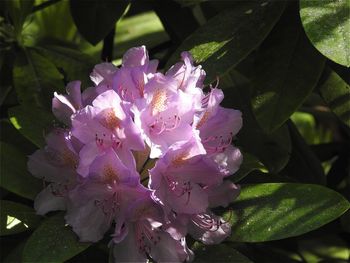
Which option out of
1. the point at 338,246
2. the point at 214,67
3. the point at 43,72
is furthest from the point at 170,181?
the point at 338,246

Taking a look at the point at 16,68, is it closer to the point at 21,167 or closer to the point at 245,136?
the point at 21,167

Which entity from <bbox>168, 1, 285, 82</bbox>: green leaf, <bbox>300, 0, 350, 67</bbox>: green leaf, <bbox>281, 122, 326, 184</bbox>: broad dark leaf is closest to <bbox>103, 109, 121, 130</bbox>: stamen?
<bbox>168, 1, 285, 82</bbox>: green leaf

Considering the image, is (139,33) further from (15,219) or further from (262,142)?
(15,219)

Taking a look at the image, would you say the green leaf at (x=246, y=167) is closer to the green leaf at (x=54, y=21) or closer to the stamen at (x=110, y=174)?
the stamen at (x=110, y=174)

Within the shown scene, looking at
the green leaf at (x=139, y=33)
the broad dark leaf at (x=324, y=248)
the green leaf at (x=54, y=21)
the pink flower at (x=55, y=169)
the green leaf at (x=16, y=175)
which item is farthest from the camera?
the green leaf at (x=54, y=21)

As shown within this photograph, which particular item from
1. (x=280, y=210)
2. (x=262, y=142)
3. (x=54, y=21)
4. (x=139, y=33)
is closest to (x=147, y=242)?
(x=280, y=210)

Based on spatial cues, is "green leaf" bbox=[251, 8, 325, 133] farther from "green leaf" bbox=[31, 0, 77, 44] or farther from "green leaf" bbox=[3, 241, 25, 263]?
"green leaf" bbox=[31, 0, 77, 44]

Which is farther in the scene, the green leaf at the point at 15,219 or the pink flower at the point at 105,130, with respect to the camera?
the green leaf at the point at 15,219

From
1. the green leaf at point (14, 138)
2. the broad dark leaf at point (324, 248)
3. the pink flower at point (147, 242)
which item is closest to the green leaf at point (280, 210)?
the pink flower at point (147, 242)
